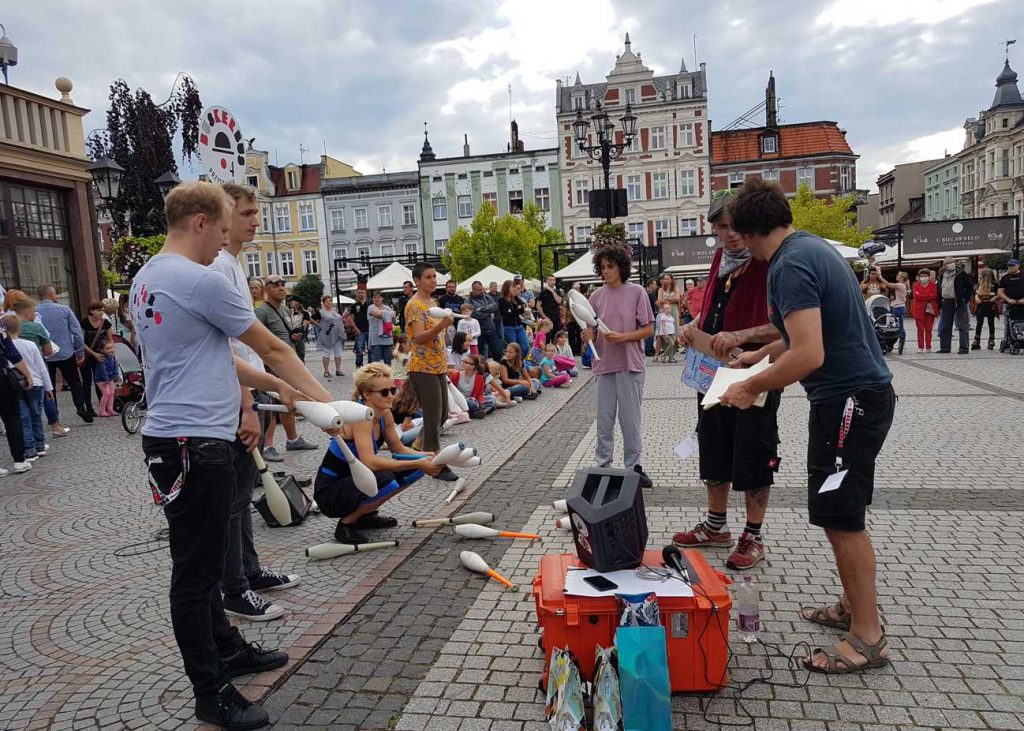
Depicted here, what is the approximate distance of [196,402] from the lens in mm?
2541

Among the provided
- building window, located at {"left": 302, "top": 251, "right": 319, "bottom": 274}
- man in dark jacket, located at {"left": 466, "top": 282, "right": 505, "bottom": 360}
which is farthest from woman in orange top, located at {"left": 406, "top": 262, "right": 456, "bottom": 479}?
building window, located at {"left": 302, "top": 251, "right": 319, "bottom": 274}

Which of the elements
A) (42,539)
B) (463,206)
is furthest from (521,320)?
(463,206)

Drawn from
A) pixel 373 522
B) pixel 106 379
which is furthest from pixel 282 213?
pixel 373 522

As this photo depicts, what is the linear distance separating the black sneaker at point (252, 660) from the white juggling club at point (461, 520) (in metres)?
1.93

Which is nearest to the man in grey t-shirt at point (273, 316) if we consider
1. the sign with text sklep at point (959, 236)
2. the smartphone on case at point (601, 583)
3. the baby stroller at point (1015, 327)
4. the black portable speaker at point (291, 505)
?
the black portable speaker at point (291, 505)

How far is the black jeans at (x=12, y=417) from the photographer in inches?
307

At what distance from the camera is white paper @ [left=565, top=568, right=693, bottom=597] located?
9.34ft

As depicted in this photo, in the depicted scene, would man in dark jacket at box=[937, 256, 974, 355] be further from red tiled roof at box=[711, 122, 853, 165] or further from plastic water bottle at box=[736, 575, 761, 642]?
red tiled roof at box=[711, 122, 853, 165]

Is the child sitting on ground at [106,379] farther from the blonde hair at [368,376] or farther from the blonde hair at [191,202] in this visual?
the blonde hair at [191,202]

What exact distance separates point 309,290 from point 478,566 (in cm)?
5505

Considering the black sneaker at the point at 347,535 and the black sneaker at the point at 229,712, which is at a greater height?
the black sneaker at the point at 229,712

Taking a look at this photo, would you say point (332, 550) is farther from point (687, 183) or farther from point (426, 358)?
point (687, 183)

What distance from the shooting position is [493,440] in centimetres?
840

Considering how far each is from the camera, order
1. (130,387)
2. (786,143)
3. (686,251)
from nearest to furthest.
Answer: (130,387) < (686,251) < (786,143)
